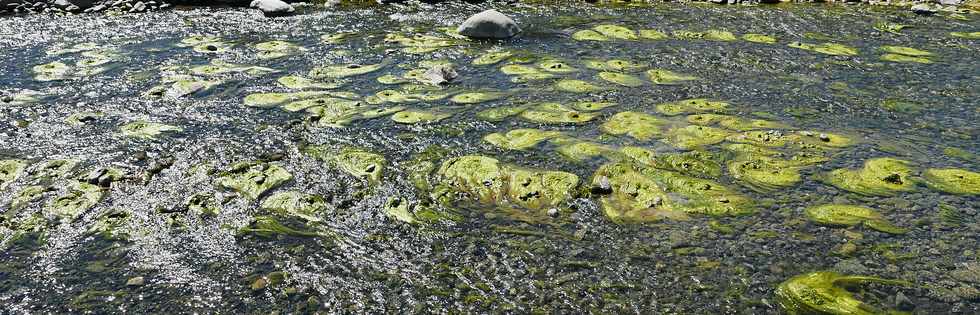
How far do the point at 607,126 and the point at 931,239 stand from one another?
5.67 metres

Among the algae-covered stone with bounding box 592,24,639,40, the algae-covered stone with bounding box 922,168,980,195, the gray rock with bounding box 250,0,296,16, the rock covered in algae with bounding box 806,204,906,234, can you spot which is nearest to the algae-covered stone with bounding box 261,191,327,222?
the rock covered in algae with bounding box 806,204,906,234

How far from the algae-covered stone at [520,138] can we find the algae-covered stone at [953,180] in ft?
19.7

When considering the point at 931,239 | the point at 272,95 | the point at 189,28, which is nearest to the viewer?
the point at 931,239

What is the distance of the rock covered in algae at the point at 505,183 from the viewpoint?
9711 millimetres

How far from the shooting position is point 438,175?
1053 centimetres

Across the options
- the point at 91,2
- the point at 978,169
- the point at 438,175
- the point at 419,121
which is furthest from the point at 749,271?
the point at 91,2

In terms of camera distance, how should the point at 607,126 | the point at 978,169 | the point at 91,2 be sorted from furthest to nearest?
the point at 91,2 < the point at 607,126 < the point at 978,169

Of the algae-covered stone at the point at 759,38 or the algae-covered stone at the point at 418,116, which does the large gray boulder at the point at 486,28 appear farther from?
the algae-covered stone at the point at 418,116

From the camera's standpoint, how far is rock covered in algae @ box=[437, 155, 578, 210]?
9711 mm

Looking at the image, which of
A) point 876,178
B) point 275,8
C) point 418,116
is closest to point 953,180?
point 876,178

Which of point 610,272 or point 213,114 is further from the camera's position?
point 213,114

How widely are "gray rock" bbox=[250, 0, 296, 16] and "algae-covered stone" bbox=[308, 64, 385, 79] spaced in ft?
27.0

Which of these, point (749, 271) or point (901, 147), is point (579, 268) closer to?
point (749, 271)

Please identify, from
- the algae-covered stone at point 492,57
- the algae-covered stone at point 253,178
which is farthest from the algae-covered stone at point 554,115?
the algae-covered stone at point 253,178
